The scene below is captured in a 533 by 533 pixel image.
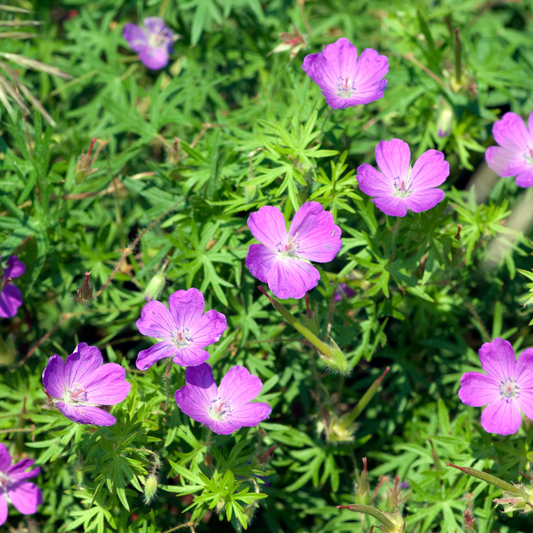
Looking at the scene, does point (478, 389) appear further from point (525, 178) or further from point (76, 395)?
point (76, 395)

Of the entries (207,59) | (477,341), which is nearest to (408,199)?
(477,341)

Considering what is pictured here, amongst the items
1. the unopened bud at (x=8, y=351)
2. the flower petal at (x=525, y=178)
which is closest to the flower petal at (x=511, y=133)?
the flower petal at (x=525, y=178)

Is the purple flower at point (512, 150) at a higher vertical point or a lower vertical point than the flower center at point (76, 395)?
higher

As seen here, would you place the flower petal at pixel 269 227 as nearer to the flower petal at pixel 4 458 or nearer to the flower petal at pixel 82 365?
the flower petal at pixel 82 365

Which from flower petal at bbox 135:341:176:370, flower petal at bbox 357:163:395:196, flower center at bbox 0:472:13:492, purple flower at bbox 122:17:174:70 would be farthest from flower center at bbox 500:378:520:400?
purple flower at bbox 122:17:174:70

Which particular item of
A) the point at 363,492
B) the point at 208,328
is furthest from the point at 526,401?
the point at 208,328

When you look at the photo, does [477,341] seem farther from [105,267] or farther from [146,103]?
[146,103]
